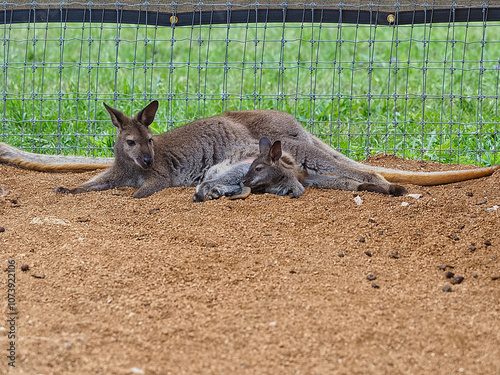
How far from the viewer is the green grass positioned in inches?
245

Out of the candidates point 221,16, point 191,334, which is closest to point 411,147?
point 221,16

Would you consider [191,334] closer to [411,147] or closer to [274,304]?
[274,304]

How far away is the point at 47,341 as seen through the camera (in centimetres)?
263

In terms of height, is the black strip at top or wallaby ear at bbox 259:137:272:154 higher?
the black strip at top

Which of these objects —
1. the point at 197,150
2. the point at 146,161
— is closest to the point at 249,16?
the point at 197,150

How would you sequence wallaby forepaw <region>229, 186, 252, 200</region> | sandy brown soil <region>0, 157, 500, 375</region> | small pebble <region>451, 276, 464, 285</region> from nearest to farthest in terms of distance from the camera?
sandy brown soil <region>0, 157, 500, 375</region>, small pebble <region>451, 276, 464, 285</region>, wallaby forepaw <region>229, 186, 252, 200</region>

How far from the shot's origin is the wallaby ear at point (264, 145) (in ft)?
17.4

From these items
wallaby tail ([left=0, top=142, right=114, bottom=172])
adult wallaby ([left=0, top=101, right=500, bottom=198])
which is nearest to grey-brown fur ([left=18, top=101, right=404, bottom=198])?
adult wallaby ([left=0, top=101, right=500, bottom=198])

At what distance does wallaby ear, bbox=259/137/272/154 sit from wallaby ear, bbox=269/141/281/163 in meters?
0.07

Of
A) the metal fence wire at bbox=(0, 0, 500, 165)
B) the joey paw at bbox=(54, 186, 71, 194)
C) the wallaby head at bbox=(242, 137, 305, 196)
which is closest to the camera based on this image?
the wallaby head at bbox=(242, 137, 305, 196)

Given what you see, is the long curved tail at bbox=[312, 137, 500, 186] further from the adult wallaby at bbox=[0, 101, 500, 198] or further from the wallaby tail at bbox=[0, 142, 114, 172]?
the wallaby tail at bbox=[0, 142, 114, 172]

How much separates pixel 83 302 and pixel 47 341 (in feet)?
1.39

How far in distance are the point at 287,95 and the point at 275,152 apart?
1.35m

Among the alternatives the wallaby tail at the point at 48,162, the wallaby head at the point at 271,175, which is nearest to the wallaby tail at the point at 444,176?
the wallaby head at the point at 271,175
